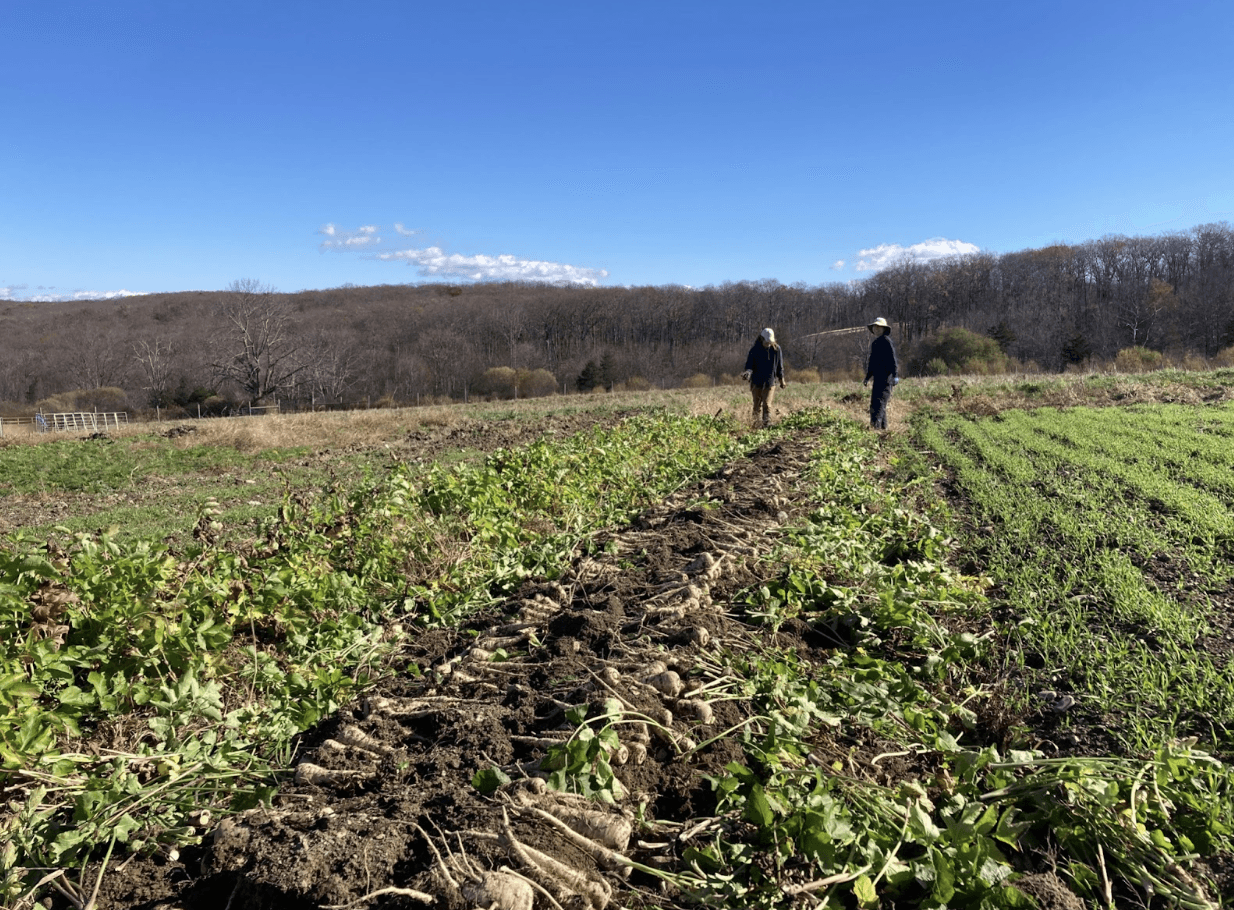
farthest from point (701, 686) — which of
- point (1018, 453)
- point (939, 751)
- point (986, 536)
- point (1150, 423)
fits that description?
point (1150, 423)

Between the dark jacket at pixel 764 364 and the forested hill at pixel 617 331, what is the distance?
37832mm

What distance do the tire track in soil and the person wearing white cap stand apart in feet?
31.9

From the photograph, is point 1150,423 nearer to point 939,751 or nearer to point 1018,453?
point 1018,453

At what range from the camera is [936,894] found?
1927mm

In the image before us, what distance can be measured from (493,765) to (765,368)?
12271 millimetres

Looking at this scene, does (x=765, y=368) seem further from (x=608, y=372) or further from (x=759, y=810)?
(x=608, y=372)

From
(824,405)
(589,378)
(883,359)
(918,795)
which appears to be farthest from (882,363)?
(589,378)

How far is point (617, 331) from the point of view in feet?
282

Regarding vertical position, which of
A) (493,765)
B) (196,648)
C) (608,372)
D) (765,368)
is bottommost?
(493,765)

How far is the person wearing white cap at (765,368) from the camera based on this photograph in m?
13.8

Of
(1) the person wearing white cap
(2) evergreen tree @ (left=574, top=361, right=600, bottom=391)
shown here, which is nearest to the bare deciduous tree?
(2) evergreen tree @ (left=574, top=361, right=600, bottom=391)

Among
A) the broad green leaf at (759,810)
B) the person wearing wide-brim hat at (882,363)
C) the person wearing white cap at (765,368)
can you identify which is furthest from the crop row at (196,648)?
the person wearing wide-brim hat at (882,363)

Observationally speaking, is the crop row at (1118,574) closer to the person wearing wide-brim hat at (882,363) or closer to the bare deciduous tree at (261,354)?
the person wearing wide-brim hat at (882,363)

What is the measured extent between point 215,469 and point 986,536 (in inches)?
558
